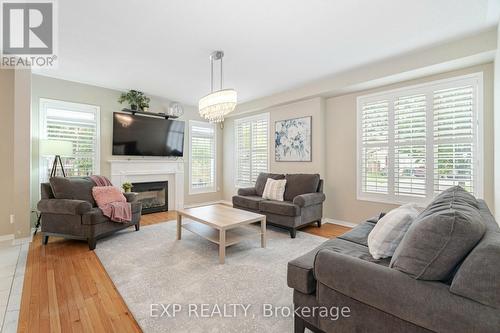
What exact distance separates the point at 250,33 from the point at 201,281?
276 cm

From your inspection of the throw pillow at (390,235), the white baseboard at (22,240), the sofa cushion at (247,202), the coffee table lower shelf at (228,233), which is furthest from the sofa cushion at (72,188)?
the throw pillow at (390,235)

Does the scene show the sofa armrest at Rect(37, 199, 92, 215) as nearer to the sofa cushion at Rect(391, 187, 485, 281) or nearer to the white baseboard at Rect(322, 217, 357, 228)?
the sofa cushion at Rect(391, 187, 485, 281)

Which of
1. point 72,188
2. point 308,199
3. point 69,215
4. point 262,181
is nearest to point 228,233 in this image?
point 308,199

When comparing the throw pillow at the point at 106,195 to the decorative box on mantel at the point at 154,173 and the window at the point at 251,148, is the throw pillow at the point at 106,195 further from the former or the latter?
the window at the point at 251,148

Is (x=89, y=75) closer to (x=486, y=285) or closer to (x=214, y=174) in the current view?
(x=214, y=174)

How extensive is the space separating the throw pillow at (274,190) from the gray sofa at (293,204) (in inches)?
4.5

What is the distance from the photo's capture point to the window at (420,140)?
3.12 m

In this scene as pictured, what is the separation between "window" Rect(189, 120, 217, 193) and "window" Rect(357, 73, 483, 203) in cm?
387

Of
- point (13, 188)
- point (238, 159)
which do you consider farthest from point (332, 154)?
point (13, 188)

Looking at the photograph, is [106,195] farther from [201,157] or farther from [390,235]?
[390,235]

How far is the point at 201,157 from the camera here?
20.7ft

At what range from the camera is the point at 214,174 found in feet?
21.7

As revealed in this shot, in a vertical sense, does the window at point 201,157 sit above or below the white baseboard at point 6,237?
above

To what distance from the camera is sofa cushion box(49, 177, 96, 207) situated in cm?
331
